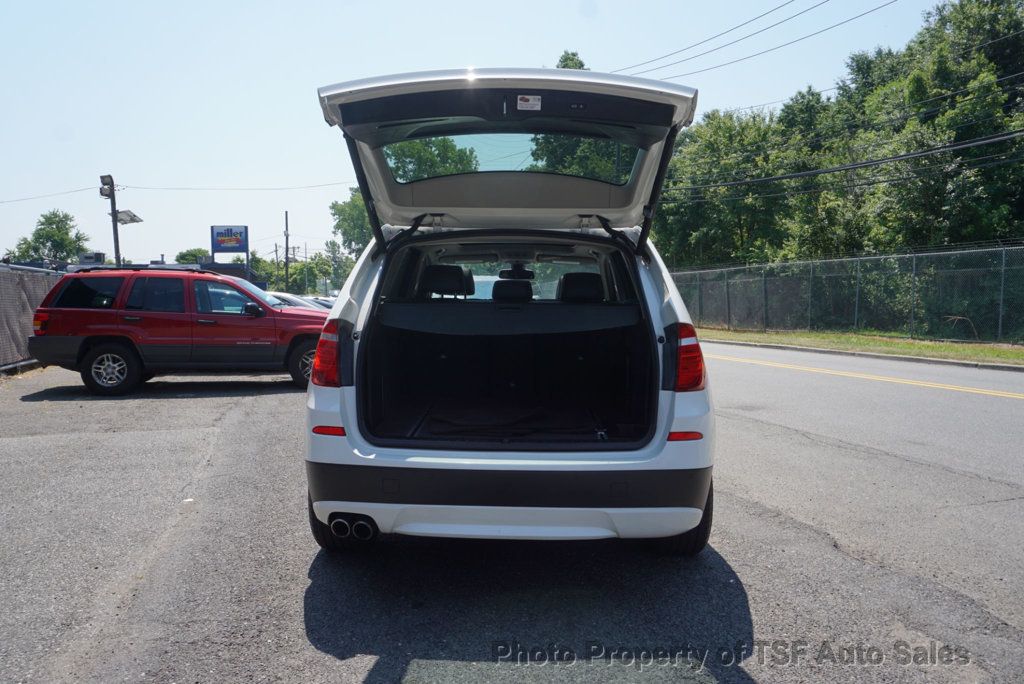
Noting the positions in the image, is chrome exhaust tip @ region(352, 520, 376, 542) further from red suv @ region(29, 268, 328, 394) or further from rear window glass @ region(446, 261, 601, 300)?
red suv @ region(29, 268, 328, 394)

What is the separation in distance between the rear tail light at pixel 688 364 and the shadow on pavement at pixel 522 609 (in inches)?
38.7

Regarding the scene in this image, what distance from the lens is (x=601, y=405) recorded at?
501 cm

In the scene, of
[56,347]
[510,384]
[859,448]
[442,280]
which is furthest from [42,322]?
[859,448]

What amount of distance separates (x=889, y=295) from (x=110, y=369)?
69.5 feet

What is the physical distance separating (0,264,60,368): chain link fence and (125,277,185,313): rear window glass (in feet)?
12.5

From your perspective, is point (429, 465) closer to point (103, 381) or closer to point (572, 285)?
point (572, 285)

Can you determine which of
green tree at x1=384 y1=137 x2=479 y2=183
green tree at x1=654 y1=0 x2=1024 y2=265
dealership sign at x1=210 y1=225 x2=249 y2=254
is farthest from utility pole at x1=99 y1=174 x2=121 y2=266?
dealership sign at x1=210 y1=225 x2=249 y2=254

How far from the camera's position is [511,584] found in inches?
148

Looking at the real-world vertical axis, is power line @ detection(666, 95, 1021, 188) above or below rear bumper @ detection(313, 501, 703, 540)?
above

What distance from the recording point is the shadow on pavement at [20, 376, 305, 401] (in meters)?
11.0

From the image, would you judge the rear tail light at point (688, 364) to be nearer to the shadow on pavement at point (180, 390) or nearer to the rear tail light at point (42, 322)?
the shadow on pavement at point (180, 390)

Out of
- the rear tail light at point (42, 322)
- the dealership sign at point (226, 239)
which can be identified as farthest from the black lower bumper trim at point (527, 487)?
the dealership sign at point (226, 239)

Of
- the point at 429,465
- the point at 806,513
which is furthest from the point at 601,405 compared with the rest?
the point at 429,465

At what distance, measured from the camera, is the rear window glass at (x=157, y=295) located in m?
11.4
